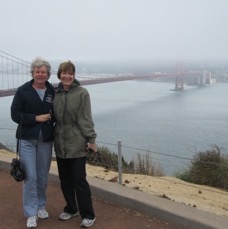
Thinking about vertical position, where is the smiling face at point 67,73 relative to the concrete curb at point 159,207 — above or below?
above

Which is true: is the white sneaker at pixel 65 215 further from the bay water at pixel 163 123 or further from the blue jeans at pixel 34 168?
the bay water at pixel 163 123

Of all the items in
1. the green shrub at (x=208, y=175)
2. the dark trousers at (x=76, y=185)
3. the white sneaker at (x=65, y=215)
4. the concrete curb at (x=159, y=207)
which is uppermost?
the dark trousers at (x=76, y=185)

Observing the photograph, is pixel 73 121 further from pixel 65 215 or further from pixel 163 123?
pixel 163 123

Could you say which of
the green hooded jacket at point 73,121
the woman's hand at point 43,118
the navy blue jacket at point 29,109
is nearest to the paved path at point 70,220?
the green hooded jacket at point 73,121

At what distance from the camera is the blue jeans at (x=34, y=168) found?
2799 mm

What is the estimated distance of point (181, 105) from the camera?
40969 mm

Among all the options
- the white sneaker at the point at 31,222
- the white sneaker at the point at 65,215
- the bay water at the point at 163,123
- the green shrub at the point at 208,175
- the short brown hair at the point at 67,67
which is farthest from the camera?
the bay water at the point at 163,123

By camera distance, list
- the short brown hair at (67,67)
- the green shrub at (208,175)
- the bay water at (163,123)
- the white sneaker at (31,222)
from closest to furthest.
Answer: the short brown hair at (67,67) < the white sneaker at (31,222) < the green shrub at (208,175) < the bay water at (163,123)

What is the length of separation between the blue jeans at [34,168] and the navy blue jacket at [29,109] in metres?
0.07

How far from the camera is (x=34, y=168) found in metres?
2.83

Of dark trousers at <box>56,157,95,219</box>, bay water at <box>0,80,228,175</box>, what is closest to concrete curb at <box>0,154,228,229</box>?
dark trousers at <box>56,157,95,219</box>

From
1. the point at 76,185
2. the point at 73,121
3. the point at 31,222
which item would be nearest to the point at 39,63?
the point at 73,121

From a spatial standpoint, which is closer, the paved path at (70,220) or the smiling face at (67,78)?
the smiling face at (67,78)

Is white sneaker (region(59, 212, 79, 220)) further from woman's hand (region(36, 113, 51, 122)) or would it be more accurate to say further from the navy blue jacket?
woman's hand (region(36, 113, 51, 122))
